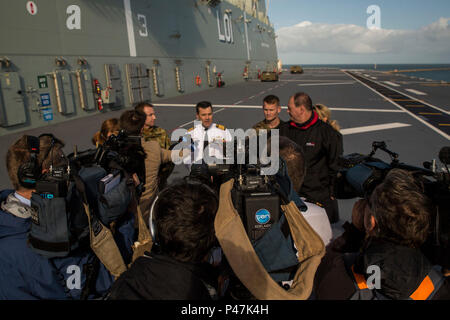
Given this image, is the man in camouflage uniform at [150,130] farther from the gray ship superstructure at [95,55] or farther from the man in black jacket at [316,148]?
the gray ship superstructure at [95,55]

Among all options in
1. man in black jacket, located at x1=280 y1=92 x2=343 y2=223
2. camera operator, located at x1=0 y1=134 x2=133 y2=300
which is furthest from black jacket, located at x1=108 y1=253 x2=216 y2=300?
man in black jacket, located at x1=280 y1=92 x2=343 y2=223

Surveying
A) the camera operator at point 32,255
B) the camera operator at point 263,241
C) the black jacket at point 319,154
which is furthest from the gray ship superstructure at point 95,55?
the camera operator at point 263,241

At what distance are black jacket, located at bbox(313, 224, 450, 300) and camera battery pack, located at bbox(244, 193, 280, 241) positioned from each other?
17.5 inches

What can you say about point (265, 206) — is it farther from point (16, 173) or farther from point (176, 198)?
point (16, 173)

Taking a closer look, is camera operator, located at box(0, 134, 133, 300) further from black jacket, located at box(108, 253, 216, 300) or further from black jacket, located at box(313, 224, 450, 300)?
black jacket, located at box(313, 224, 450, 300)

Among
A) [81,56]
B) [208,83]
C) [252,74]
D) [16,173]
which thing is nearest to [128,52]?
[81,56]

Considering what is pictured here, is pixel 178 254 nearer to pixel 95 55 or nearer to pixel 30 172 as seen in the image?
pixel 30 172

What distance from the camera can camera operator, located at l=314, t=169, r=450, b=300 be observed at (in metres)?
1.29

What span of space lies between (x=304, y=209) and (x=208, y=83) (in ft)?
90.1

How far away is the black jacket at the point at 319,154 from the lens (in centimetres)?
357

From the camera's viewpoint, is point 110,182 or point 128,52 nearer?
point 110,182

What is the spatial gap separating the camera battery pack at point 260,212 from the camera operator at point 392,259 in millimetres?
454

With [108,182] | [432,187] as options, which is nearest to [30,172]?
[108,182]

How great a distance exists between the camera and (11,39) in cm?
1050
